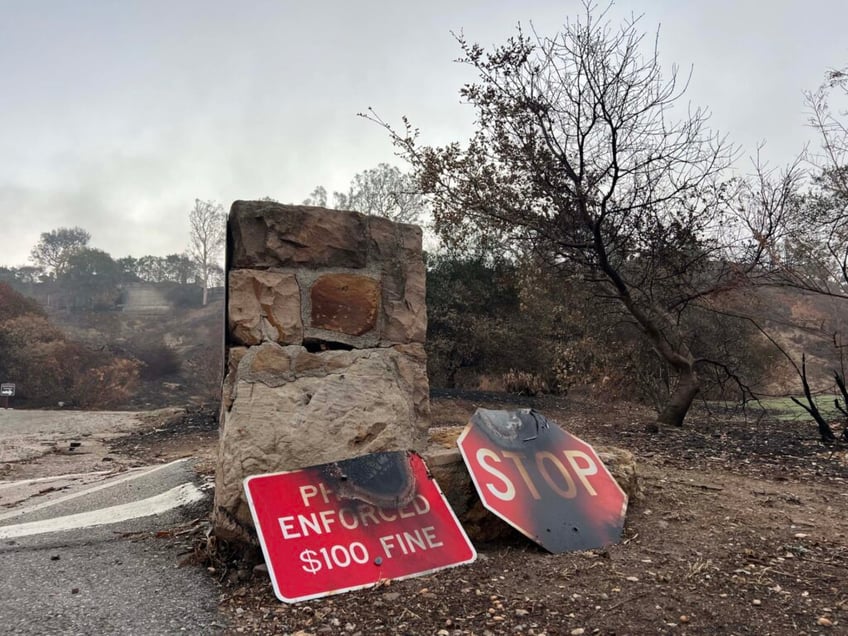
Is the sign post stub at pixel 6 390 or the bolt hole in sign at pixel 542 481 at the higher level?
the bolt hole in sign at pixel 542 481

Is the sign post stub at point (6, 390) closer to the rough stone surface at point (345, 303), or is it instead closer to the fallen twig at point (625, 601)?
the rough stone surface at point (345, 303)

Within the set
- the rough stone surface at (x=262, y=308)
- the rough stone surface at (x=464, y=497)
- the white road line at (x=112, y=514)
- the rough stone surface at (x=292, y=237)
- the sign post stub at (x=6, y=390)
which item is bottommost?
the sign post stub at (x=6, y=390)

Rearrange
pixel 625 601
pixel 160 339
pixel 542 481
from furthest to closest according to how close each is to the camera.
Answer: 1. pixel 160 339
2. pixel 542 481
3. pixel 625 601

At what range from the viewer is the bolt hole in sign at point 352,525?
2.16m

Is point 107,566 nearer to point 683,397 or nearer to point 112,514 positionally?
point 112,514

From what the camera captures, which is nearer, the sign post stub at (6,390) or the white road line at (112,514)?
the white road line at (112,514)

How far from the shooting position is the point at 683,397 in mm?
7402

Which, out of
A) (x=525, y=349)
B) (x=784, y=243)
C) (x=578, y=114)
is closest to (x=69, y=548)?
(x=578, y=114)

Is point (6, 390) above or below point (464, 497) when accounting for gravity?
below

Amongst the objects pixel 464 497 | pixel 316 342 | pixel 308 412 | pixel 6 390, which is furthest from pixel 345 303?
pixel 6 390

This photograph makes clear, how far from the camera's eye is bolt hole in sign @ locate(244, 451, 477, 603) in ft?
7.10

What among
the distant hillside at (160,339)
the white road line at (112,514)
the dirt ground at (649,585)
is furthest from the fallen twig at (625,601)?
the distant hillside at (160,339)

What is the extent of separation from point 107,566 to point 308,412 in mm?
955

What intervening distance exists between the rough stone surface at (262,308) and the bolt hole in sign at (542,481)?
980 mm
